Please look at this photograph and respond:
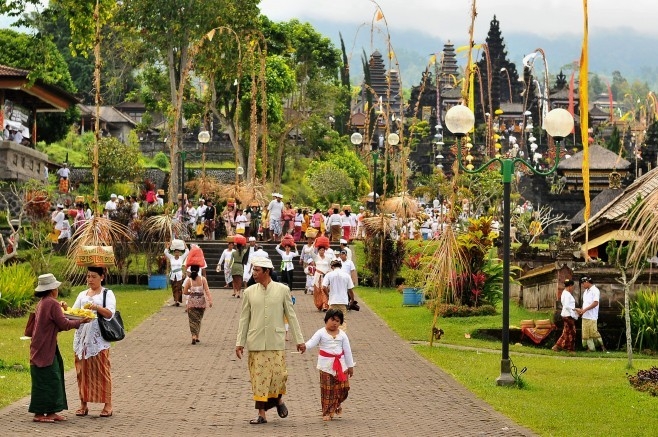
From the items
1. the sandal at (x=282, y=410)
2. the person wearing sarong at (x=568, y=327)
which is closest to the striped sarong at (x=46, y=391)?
the sandal at (x=282, y=410)

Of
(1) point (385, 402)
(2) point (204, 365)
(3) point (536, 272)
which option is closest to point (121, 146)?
(3) point (536, 272)

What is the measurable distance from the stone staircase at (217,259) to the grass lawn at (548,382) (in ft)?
29.8

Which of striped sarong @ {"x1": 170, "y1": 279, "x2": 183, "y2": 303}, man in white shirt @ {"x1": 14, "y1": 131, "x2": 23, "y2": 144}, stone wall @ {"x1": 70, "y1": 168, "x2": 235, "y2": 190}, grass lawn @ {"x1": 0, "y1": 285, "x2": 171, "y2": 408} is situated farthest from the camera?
stone wall @ {"x1": 70, "y1": 168, "x2": 235, "y2": 190}

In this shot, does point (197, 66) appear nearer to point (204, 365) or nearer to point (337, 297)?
point (337, 297)

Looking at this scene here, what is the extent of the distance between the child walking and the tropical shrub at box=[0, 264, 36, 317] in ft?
43.4

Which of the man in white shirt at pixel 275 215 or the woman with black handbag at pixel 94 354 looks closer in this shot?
the woman with black handbag at pixel 94 354

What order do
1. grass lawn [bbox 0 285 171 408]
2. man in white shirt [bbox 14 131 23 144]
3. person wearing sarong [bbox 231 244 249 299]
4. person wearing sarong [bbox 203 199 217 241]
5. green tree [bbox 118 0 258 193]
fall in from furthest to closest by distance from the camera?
green tree [bbox 118 0 258 193], man in white shirt [bbox 14 131 23 144], person wearing sarong [bbox 203 199 217 241], person wearing sarong [bbox 231 244 249 299], grass lawn [bbox 0 285 171 408]

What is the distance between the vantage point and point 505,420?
15.1 meters

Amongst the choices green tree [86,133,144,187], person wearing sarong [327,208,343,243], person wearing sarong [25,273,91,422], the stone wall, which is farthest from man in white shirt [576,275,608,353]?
the stone wall

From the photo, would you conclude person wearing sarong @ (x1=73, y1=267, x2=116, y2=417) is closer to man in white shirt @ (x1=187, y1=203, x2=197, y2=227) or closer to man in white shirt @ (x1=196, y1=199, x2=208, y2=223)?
man in white shirt @ (x1=187, y1=203, x2=197, y2=227)

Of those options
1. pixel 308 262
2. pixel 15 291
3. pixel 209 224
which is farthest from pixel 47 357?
pixel 209 224

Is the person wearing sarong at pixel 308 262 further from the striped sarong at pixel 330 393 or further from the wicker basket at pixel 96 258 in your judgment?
the striped sarong at pixel 330 393

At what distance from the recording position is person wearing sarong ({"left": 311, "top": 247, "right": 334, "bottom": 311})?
29031mm

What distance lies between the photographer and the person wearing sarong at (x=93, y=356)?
1470cm
